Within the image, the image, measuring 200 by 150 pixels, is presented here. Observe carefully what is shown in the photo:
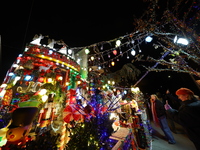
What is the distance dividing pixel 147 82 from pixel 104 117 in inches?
784

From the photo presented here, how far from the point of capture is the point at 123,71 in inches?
477

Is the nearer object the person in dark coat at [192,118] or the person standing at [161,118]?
the person in dark coat at [192,118]

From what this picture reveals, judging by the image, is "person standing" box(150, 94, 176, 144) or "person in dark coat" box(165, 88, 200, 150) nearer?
"person in dark coat" box(165, 88, 200, 150)

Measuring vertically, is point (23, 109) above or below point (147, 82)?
below

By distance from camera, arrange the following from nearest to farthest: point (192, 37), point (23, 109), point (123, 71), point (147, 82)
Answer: point (23, 109), point (192, 37), point (123, 71), point (147, 82)

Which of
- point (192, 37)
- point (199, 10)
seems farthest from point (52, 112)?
point (199, 10)

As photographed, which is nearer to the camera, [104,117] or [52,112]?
[104,117]

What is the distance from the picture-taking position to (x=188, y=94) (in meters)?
2.81

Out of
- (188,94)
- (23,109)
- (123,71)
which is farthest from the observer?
(123,71)

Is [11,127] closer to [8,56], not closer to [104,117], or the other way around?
[104,117]

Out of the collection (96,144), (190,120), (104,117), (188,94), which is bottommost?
(96,144)

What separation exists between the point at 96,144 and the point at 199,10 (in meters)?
7.78

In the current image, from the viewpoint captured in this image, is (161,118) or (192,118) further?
(161,118)

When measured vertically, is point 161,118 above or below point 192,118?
below
